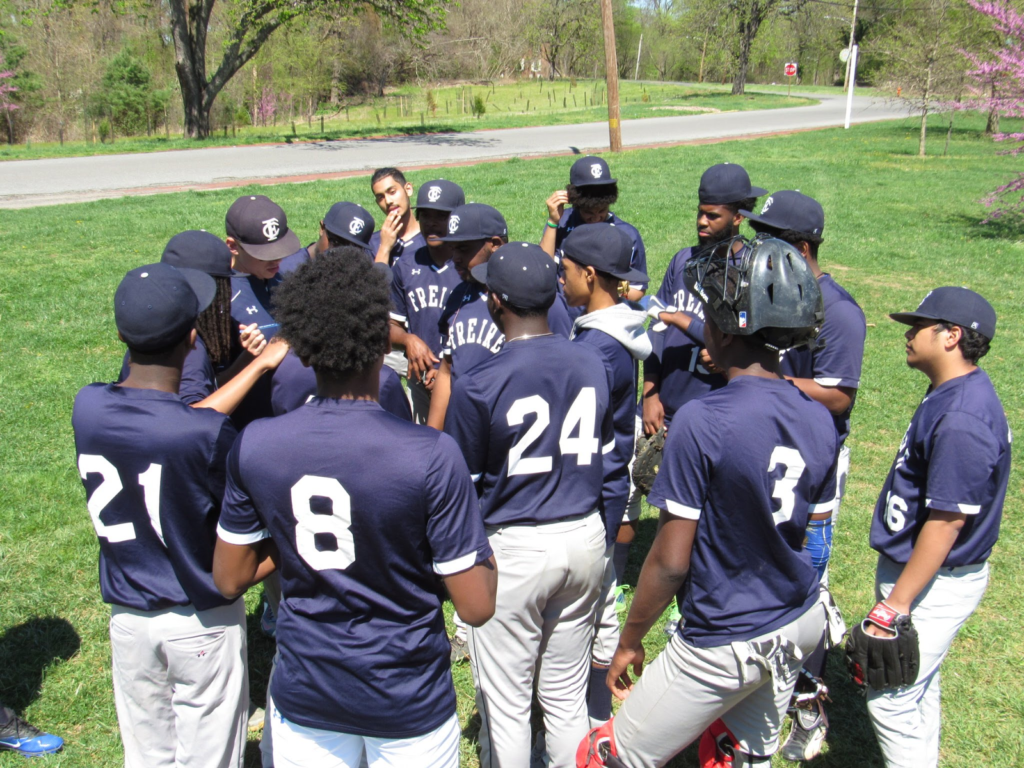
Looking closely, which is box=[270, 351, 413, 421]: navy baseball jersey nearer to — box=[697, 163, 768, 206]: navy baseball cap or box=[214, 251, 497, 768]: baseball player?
box=[214, 251, 497, 768]: baseball player

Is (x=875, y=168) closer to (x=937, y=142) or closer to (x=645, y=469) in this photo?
(x=937, y=142)

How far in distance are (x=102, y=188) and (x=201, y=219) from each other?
5599mm

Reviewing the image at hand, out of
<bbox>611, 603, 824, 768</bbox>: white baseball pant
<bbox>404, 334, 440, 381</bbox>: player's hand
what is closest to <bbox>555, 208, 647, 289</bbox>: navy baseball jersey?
<bbox>404, 334, 440, 381</bbox>: player's hand

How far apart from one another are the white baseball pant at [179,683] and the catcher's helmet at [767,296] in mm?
2116

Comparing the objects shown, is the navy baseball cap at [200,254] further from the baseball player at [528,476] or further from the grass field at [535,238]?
the grass field at [535,238]

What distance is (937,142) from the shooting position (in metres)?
29.9

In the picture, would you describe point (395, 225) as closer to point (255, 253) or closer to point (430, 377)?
point (430, 377)

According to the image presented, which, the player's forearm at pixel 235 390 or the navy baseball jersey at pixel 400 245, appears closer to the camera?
the player's forearm at pixel 235 390

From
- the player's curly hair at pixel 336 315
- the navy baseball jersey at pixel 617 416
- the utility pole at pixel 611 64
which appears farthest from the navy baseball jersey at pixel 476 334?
the utility pole at pixel 611 64

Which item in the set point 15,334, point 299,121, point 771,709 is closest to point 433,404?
point 771,709

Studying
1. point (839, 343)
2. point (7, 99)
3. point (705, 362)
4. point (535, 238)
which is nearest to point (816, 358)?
point (839, 343)

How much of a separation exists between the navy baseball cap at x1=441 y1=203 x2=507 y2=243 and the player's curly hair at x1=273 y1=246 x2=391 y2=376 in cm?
213

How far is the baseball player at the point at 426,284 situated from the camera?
5074 millimetres

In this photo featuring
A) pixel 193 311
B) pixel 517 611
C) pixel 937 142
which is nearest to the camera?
pixel 193 311
